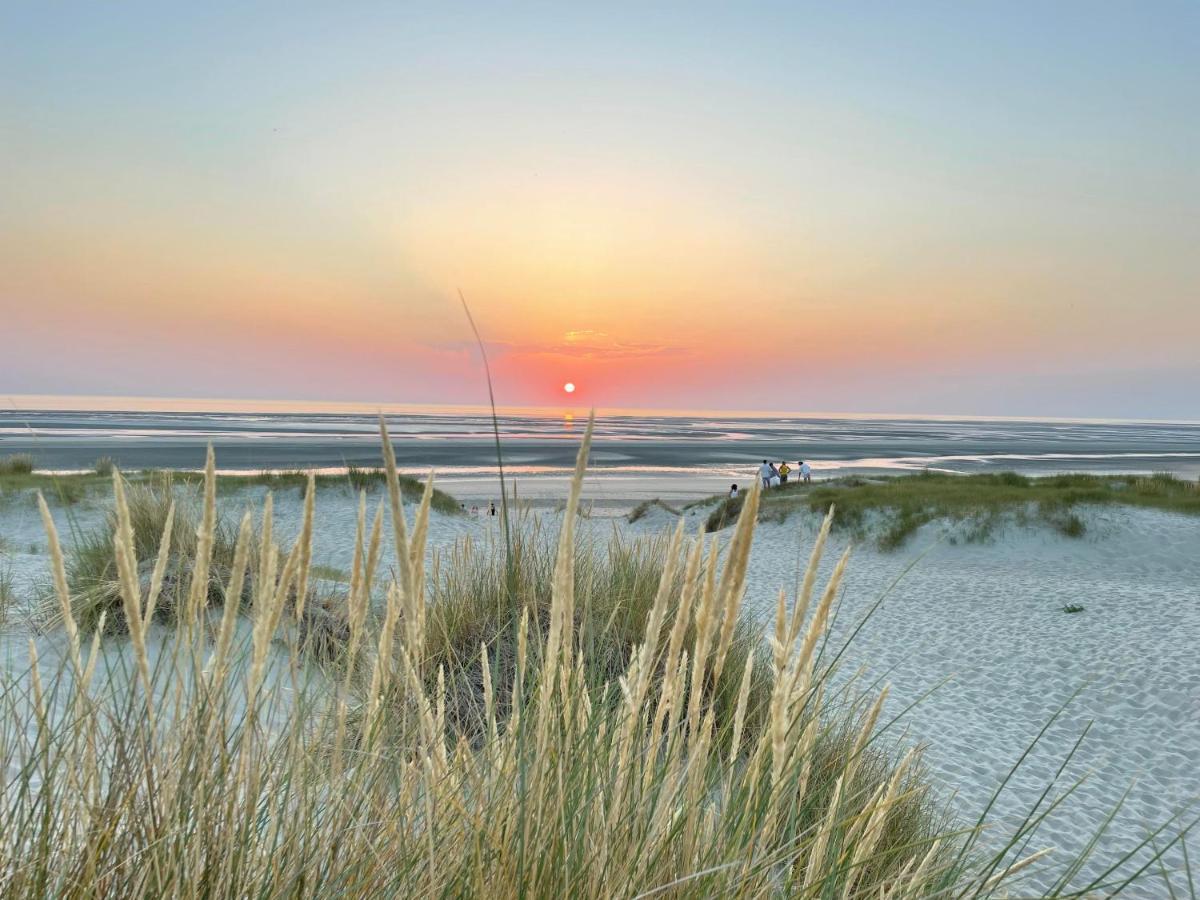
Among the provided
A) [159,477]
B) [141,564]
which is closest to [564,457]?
[159,477]

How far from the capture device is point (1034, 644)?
28.2ft

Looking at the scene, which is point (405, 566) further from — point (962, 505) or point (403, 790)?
point (962, 505)

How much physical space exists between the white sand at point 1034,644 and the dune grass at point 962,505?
394 mm

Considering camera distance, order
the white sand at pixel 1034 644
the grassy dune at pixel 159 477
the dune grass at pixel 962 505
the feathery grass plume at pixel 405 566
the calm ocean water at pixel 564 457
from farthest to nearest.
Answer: the calm ocean water at pixel 564 457 → the dune grass at pixel 962 505 → the grassy dune at pixel 159 477 → the white sand at pixel 1034 644 → the feathery grass plume at pixel 405 566

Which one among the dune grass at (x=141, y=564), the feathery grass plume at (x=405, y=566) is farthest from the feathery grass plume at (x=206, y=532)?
the dune grass at (x=141, y=564)

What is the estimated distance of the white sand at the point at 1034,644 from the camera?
514cm

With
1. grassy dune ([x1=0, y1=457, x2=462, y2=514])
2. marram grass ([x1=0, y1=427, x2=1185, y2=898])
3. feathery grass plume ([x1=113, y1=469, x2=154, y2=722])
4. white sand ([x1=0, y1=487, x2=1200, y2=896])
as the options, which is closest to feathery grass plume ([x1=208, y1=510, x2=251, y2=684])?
marram grass ([x1=0, y1=427, x2=1185, y2=898])

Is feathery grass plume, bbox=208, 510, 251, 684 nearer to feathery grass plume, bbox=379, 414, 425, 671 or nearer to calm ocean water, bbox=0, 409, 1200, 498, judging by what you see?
feathery grass plume, bbox=379, 414, 425, 671

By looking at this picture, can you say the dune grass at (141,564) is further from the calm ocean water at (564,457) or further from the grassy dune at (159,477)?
the calm ocean water at (564,457)

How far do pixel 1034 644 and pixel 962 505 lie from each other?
7.82 meters

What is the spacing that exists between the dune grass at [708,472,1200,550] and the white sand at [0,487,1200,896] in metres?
0.39

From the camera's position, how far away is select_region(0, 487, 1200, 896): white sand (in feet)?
16.9

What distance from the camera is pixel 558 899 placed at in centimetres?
128

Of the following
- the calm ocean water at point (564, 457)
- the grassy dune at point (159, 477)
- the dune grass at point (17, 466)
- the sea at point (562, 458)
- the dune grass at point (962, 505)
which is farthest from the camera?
the calm ocean water at point (564, 457)
